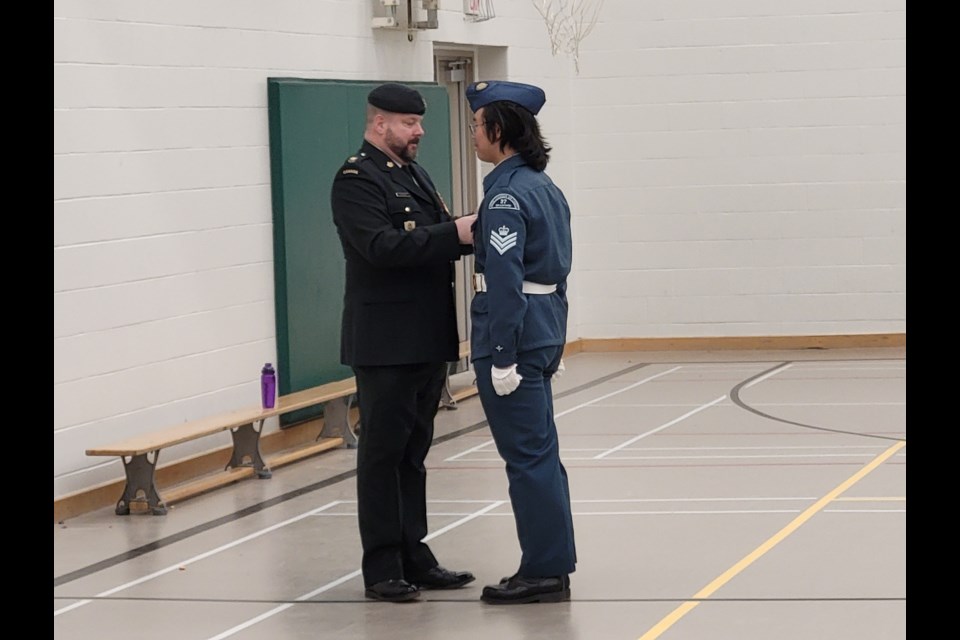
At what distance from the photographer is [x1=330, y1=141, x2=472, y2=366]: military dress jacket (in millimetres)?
5414

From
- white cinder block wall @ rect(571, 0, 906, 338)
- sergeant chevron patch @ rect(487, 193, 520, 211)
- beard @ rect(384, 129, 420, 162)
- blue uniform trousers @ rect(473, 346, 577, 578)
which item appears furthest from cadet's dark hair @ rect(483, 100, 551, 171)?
→ white cinder block wall @ rect(571, 0, 906, 338)

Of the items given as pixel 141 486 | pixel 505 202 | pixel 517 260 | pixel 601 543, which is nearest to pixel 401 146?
pixel 505 202

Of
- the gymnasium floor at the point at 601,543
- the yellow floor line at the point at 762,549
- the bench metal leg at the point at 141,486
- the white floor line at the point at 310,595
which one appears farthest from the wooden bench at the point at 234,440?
the yellow floor line at the point at 762,549

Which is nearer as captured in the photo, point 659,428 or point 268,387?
point 268,387

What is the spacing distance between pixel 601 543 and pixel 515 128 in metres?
1.91

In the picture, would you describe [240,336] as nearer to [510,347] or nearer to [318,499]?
[318,499]

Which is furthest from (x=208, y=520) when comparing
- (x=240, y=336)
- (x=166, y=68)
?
(x=166, y=68)

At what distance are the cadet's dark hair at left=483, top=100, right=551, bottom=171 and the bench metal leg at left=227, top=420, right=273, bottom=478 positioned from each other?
10.9ft

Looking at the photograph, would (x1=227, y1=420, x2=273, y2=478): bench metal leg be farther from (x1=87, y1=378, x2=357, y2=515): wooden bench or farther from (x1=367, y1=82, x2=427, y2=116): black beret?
(x1=367, y1=82, x2=427, y2=116): black beret

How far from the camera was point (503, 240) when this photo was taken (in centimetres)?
521

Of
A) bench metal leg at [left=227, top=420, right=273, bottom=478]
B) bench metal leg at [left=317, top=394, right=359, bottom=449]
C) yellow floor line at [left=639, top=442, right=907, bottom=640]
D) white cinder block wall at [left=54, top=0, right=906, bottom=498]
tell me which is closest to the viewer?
yellow floor line at [left=639, top=442, right=907, bottom=640]

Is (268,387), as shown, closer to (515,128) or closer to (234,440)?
(234,440)

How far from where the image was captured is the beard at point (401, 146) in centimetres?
563

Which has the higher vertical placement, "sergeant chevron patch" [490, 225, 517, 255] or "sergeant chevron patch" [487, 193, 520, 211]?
"sergeant chevron patch" [487, 193, 520, 211]
